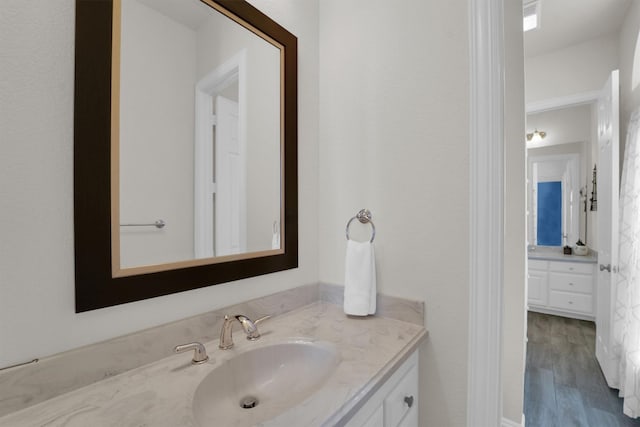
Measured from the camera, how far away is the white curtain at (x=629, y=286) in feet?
5.49

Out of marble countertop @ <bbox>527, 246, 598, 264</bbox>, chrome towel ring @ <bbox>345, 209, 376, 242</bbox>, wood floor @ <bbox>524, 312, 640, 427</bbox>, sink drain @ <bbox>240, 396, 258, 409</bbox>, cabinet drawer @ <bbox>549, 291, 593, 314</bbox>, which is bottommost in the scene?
wood floor @ <bbox>524, 312, 640, 427</bbox>

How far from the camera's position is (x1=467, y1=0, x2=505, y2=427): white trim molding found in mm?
943

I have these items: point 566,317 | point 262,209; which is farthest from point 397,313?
point 566,317

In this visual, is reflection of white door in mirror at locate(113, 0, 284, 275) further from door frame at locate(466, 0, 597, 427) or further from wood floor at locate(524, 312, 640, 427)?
wood floor at locate(524, 312, 640, 427)

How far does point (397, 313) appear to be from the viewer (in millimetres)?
1105

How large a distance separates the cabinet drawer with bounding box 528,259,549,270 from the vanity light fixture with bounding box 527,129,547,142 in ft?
5.03

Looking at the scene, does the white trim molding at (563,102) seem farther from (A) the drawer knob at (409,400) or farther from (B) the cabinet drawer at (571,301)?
(A) the drawer knob at (409,400)

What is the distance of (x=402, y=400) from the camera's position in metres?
0.88

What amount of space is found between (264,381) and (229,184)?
65 centimetres

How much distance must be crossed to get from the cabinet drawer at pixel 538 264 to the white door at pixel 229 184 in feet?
12.4

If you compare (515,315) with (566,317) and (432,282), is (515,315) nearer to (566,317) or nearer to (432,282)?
(432,282)

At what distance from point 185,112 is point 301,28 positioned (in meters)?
0.72

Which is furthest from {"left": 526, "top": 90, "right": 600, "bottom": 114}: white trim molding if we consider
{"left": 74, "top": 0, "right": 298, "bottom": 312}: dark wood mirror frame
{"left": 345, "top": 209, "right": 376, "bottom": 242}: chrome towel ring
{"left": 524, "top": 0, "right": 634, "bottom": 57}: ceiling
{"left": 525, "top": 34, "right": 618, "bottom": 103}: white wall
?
{"left": 74, "top": 0, "right": 298, "bottom": 312}: dark wood mirror frame

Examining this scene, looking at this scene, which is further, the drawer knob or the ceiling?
the ceiling
